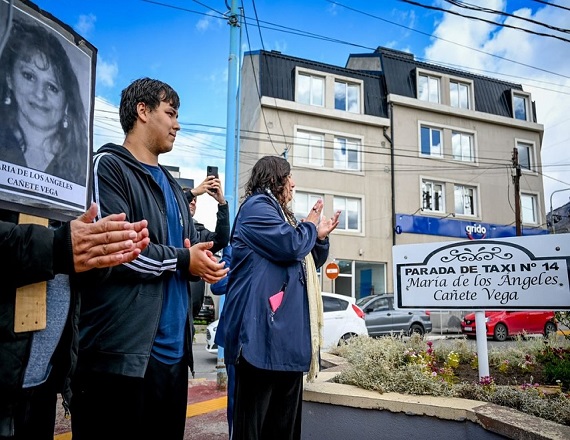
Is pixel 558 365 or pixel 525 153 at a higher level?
pixel 525 153

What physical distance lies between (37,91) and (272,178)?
153 cm

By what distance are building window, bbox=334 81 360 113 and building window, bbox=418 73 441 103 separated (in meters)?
3.61

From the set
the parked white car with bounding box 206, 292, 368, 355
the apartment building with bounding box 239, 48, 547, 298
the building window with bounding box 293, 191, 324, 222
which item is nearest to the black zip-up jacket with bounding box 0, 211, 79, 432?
the parked white car with bounding box 206, 292, 368, 355

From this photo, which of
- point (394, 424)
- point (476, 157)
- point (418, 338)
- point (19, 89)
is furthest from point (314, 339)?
point (476, 157)

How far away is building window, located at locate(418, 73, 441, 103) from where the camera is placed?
869 inches

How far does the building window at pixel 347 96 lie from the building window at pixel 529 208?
419 inches

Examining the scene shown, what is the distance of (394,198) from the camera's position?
2002 cm

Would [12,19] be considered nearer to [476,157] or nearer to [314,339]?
[314,339]

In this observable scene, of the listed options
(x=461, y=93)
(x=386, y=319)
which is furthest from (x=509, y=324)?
(x=461, y=93)

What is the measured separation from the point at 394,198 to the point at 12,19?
65.0 ft

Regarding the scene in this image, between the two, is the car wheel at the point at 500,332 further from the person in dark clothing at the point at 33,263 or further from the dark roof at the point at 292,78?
the person in dark clothing at the point at 33,263

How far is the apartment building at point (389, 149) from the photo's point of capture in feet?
62.8

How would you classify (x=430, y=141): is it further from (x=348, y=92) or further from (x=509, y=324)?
(x=509, y=324)

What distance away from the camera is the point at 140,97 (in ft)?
6.29
